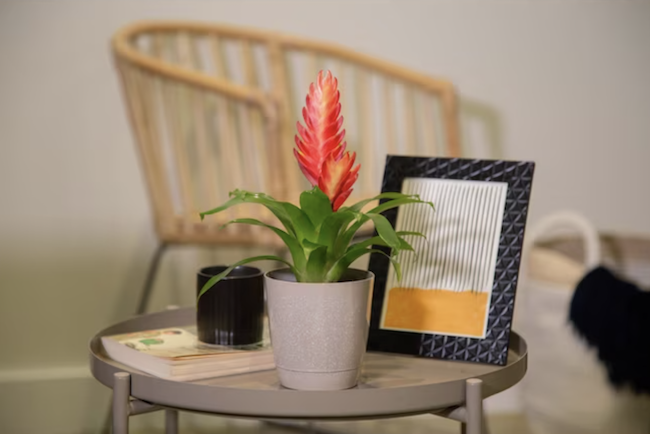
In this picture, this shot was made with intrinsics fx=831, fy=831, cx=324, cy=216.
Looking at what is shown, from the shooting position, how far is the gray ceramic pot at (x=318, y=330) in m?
0.78

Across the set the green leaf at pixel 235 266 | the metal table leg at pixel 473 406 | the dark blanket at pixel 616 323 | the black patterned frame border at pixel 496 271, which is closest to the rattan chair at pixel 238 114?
the dark blanket at pixel 616 323

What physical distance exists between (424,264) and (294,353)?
0.76 ft

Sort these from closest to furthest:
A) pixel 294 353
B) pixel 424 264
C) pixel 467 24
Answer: pixel 294 353 < pixel 424 264 < pixel 467 24

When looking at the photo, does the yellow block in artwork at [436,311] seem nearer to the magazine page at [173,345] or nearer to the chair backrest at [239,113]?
the magazine page at [173,345]

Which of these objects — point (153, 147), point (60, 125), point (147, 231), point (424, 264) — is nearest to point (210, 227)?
point (153, 147)

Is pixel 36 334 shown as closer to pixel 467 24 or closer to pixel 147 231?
pixel 147 231

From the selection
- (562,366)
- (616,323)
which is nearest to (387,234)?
(616,323)

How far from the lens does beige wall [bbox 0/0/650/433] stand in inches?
73.7

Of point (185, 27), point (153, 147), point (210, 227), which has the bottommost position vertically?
point (210, 227)

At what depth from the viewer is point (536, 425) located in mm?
1803

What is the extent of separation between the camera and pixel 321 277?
2.65ft

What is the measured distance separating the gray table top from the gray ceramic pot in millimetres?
26

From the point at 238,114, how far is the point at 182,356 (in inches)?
45.9

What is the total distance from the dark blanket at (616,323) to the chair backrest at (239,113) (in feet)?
1.50
